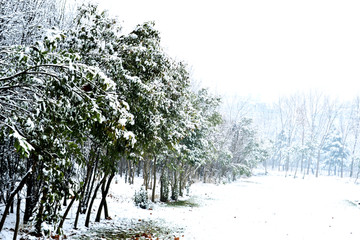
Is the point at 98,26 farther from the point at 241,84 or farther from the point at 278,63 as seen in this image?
the point at 278,63

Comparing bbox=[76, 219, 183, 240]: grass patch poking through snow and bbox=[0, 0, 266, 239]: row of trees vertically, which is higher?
bbox=[0, 0, 266, 239]: row of trees

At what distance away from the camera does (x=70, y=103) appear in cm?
383

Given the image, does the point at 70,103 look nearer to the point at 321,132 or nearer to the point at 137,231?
the point at 137,231

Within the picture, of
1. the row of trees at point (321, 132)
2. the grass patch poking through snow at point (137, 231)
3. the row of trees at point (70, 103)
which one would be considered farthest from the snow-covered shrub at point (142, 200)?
the row of trees at point (321, 132)

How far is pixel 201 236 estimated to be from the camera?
8.67 metres

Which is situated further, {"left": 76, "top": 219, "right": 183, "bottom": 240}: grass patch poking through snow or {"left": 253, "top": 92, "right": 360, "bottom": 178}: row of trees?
{"left": 253, "top": 92, "right": 360, "bottom": 178}: row of trees

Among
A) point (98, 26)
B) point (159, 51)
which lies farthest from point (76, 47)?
point (159, 51)

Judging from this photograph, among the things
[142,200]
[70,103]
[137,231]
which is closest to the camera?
[70,103]

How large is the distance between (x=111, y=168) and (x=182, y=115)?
3.91 meters

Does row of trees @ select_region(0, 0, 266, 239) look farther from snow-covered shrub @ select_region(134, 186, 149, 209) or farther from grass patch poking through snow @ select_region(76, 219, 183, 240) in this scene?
snow-covered shrub @ select_region(134, 186, 149, 209)

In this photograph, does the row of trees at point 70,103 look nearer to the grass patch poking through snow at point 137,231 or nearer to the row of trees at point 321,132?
the grass patch poking through snow at point 137,231

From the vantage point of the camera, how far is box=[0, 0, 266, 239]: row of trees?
346 centimetres

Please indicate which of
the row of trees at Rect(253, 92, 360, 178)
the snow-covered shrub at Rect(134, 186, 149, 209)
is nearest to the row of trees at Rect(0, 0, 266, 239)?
the snow-covered shrub at Rect(134, 186, 149, 209)

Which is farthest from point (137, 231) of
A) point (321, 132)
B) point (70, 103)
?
point (321, 132)
